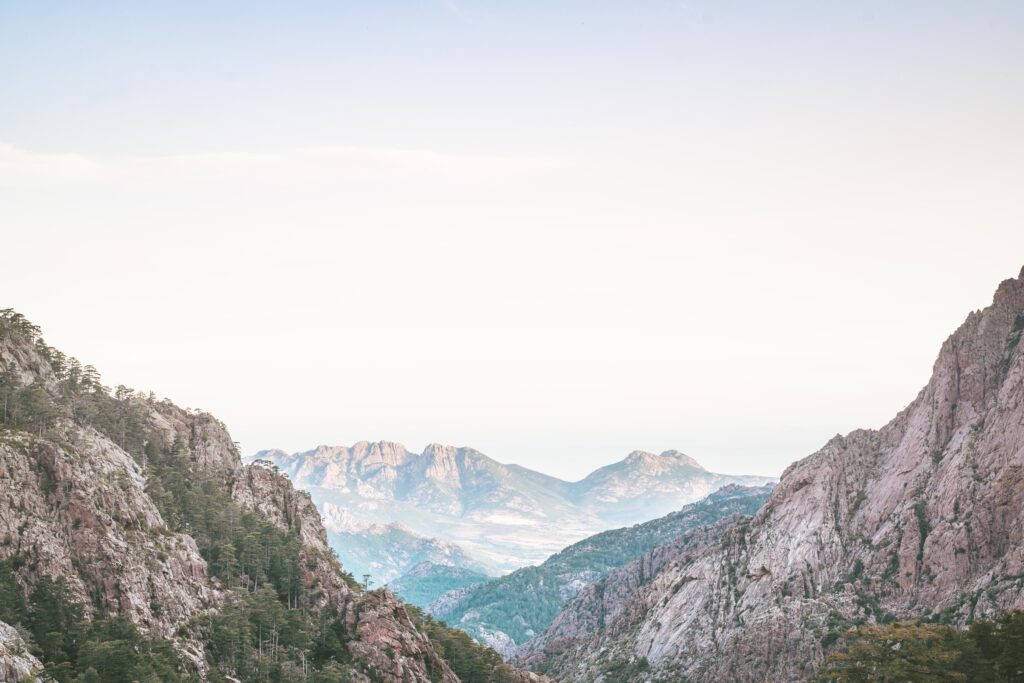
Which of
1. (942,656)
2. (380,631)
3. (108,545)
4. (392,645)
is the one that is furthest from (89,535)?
(942,656)

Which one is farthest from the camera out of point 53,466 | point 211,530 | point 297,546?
point 297,546

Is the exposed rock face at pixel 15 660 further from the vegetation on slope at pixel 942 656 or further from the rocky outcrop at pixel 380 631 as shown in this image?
the vegetation on slope at pixel 942 656

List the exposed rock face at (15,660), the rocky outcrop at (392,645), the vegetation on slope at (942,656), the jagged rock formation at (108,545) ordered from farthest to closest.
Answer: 1. the rocky outcrop at (392,645)
2. the jagged rock formation at (108,545)
3. the vegetation on slope at (942,656)
4. the exposed rock face at (15,660)

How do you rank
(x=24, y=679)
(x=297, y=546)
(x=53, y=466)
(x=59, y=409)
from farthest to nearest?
(x=297, y=546) < (x=59, y=409) < (x=53, y=466) < (x=24, y=679)

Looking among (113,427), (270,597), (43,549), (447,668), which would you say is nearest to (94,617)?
(43,549)

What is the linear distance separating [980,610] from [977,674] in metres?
56.8

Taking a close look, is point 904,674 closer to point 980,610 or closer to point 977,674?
point 977,674

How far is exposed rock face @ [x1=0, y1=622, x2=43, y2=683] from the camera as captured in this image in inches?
4117

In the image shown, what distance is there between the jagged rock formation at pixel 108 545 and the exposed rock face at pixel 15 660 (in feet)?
0.64

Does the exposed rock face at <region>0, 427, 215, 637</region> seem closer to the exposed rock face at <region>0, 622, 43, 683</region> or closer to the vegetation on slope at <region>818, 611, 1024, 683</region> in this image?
the exposed rock face at <region>0, 622, 43, 683</region>

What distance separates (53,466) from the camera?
142m

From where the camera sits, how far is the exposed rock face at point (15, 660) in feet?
343

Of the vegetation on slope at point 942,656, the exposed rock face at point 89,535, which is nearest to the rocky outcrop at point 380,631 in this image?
the exposed rock face at point 89,535

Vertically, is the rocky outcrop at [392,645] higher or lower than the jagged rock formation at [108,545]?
lower
